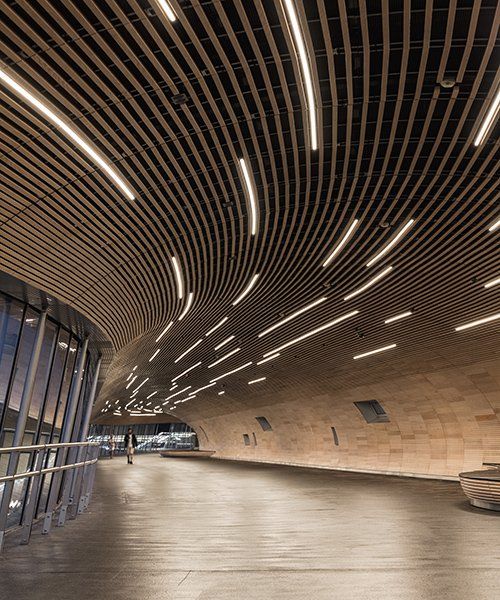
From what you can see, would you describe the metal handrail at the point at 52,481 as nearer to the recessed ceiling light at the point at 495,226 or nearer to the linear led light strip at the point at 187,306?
the linear led light strip at the point at 187,306

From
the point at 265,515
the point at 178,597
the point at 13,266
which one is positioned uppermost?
the point at 13,266

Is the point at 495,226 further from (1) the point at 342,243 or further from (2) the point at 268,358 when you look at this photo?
(2) the point at 268,358

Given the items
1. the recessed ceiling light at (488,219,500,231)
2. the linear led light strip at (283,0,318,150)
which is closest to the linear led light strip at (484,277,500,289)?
the recessed ceiling light at (488,219,500,231)

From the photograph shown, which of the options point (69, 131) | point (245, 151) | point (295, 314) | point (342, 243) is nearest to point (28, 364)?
point (69, 131)

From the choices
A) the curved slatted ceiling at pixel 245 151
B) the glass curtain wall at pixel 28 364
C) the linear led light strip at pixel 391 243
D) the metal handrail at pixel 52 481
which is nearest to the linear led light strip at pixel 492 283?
the curved slatted ceiling at pixel 245 151

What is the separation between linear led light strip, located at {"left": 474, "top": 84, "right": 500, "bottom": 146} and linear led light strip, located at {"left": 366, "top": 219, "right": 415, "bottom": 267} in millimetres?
3267

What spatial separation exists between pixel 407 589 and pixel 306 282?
10.6 m

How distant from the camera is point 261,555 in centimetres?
680

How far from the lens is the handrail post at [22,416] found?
659cm

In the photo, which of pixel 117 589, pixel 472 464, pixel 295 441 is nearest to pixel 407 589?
pixel 117 589

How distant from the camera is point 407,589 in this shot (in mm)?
5188

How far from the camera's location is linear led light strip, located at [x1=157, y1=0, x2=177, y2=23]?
542cm

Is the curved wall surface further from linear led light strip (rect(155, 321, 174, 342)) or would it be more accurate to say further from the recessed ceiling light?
linear led light strip (rect(155, 321, 174, 342))

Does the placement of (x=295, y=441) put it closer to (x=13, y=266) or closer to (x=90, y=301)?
(x=90, y=301)
